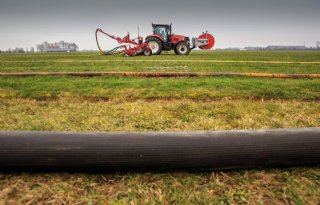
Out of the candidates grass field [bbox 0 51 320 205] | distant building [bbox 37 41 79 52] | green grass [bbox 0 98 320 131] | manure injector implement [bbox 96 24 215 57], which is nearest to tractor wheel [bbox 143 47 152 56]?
manure injector implement [bbox 96 24 215 57]

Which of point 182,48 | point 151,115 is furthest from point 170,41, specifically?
point 151,115

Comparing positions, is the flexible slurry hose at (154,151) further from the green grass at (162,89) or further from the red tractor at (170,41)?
the red tractor at (170,41)

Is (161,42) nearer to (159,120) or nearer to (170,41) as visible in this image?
(170,41)

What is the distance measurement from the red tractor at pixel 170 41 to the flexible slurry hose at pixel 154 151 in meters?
18.1

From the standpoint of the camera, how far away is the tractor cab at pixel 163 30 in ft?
64.2

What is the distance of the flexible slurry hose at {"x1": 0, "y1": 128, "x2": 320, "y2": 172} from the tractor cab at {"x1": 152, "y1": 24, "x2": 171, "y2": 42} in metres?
18.7

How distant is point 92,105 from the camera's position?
149 inches

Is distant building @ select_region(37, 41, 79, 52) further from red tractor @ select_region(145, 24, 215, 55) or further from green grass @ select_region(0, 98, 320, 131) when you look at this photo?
green grass @ select_region(0, 98, 320, 131)

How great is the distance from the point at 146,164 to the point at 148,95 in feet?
9.18

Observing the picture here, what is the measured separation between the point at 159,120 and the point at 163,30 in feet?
58.1

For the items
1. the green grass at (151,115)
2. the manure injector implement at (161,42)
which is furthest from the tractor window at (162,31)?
the green grass at (151,115)

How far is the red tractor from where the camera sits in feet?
64.0

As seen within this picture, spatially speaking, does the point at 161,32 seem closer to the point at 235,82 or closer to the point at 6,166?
the point at 235,82

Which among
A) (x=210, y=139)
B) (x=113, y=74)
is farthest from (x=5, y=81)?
(x=210, y=139)
